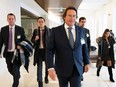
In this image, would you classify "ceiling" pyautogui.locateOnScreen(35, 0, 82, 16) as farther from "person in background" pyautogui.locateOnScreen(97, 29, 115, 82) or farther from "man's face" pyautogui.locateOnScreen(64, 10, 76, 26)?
"man's face" pyautogui.locateOnScreen(64, 10, 76, 26)

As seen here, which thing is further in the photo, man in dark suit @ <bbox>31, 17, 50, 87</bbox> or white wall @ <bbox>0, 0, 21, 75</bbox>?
white wall @ <bbox>0, 0, 21, 75</bbox>

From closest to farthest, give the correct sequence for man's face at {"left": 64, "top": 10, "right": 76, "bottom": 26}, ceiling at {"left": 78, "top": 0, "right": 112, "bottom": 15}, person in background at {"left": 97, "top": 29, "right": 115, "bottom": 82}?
1. man's face at {"left": 64, "top": 10, "right": 76, "bottom": 26}
2. person in background at {"left": 97, "top": 29, "right": 115, "bottom": 82}
3. ceiling at {"left": 78, "top": 0, "right": 112, "bottom": 15}

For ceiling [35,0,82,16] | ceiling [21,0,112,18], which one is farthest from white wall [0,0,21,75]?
ceiling [35,0,82,16]

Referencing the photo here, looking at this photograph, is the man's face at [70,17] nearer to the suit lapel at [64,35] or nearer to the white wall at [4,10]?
the suit lapel at [64,35]

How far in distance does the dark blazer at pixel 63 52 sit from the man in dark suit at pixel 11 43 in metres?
1.39

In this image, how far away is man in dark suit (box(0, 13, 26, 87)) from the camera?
361cm

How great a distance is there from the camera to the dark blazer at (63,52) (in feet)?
7.75

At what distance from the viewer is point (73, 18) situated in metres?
2.37

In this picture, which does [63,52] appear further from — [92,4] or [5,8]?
[92,4]

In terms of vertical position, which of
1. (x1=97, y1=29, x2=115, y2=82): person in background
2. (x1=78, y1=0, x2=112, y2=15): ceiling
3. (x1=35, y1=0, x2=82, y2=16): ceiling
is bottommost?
(x1=97, y1=29, x2=115, y2=82): person in background

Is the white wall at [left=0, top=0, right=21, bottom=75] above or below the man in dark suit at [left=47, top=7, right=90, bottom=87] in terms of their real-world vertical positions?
above

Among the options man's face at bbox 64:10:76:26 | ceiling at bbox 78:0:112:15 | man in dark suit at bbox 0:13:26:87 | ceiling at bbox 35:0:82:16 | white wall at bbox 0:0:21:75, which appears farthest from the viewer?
ceiling at bbox 78:0:112:15

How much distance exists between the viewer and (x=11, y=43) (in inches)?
145

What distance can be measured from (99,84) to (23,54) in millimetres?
2021
